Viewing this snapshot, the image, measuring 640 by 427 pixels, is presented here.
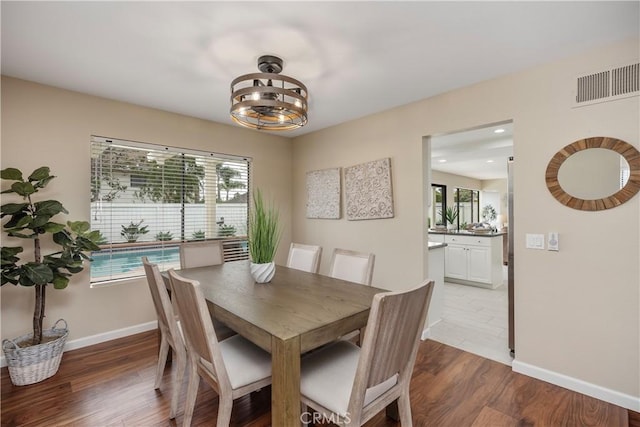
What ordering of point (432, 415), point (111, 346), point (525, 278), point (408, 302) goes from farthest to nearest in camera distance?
point (111, 346)
point (525, 278)
point (432, 415)
point (408, 302)

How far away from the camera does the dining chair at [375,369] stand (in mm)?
1217

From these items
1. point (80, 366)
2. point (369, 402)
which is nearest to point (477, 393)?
point (369, 402)

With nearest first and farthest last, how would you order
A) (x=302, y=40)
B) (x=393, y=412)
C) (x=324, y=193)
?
(x=393, y=412) < (x=302, y=40) < (x=324, y=193)

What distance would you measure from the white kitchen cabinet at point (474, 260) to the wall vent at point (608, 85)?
3.08 m

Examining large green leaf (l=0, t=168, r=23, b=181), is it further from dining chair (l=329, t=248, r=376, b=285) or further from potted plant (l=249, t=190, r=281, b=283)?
dining chair (l=329, t=248, r=376, b=285)

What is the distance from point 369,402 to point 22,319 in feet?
9.94

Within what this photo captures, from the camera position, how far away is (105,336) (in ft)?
9.68

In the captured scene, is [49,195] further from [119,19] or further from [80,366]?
[119,19]

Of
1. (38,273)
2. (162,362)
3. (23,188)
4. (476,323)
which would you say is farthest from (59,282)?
(476,323)

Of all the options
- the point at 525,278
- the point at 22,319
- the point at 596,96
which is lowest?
the point at 22,319

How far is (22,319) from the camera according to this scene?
8.41 ft

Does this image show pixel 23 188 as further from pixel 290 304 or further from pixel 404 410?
pixel 404 410

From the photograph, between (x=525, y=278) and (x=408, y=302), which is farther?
(x=525, y=278)

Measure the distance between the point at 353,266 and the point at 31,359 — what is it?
2501mm
